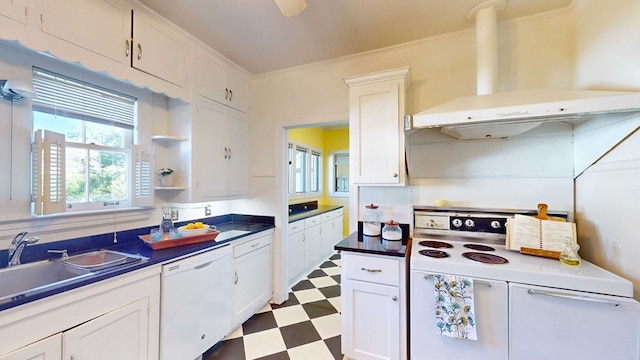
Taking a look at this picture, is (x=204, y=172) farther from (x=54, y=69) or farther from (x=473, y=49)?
(x=473, y=49)

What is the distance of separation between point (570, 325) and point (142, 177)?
2.90 meters

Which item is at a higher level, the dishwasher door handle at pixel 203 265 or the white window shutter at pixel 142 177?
the white window shutter at pixel 142 177

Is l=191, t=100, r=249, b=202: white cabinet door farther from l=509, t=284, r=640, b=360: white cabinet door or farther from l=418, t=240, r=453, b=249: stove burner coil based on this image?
l=509, t=284, r=640, b=360: white cabinet door

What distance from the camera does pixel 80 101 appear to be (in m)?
1.66

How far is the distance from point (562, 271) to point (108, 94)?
312cm

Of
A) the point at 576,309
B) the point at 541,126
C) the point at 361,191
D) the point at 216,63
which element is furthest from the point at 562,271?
the point at 216,63

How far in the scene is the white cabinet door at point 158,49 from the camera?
175cm

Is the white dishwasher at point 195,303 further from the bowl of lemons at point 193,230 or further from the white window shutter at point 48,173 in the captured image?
the white window shutter at point 48,173

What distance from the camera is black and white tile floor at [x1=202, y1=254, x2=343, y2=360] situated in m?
1.91

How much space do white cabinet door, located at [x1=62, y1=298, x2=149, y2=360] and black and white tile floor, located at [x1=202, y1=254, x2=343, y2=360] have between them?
653mm

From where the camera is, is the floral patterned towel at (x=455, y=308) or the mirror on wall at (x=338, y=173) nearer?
the floral patterned towel at (x=455, y=308)

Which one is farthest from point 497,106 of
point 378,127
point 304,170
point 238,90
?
point 304,170

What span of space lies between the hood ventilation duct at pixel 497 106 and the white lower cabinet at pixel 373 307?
1.00 m

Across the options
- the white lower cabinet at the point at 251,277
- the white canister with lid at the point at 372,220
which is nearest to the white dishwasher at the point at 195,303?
the white lower cabinet at the point at 251,277
